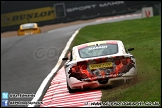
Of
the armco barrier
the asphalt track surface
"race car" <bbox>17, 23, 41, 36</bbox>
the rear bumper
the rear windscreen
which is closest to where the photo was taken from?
the rear bumper

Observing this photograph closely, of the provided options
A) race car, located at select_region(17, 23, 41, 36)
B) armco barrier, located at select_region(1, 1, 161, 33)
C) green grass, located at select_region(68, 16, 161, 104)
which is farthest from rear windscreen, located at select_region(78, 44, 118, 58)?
armco barrier, located at select_region(1, 1, 161, 33)

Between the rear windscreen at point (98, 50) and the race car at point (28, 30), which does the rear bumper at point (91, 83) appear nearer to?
the rear windscreen at point (98, 50)

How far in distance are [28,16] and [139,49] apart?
39774mm

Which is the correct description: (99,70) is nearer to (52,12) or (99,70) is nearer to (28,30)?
(28,30)

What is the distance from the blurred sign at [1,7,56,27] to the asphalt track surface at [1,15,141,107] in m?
→ 28.5

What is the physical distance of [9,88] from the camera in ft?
51.9

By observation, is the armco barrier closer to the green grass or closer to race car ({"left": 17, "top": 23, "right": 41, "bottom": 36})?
race car ({"left": 17, "top": 23, "right": 41, "bottom": 36})

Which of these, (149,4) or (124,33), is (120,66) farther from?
(149,4)

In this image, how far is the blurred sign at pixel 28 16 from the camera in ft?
199

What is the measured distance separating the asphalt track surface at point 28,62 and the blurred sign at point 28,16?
1121 inches

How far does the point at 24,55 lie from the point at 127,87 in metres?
12.9

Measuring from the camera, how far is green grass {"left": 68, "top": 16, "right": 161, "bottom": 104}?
37.6 ft

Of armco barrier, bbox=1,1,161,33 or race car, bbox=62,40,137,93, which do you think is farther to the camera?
armco barrier, bbox=1,1,161,33

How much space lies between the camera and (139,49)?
72.9 feet
